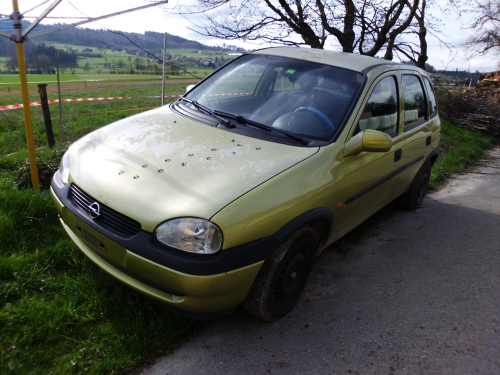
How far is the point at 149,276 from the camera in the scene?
7.58 ft

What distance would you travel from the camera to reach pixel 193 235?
7.31 ft

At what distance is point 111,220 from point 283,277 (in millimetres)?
1158

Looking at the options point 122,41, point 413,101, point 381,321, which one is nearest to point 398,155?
point 413,101

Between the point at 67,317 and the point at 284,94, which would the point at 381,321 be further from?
the point at 67,317

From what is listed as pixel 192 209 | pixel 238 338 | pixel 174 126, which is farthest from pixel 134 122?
pixel 238 338

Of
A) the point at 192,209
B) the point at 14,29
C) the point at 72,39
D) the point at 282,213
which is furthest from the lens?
the point at 72,39

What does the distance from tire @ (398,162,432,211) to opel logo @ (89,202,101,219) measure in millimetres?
3779

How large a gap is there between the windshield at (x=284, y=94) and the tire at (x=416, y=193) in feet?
6.69

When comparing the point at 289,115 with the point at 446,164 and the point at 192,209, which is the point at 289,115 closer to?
the point at 192,209

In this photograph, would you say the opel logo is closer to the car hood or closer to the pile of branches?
A: the car hood

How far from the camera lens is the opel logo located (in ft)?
8.14

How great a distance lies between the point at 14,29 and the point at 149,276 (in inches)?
110

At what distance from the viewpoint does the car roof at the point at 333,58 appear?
3.65m

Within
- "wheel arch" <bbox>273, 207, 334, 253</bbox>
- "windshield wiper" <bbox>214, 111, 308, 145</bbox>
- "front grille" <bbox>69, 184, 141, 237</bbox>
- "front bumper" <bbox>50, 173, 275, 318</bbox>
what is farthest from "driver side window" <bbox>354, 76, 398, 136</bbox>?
"front grille" <bbox>69, 184, 141, 237</bbox>
